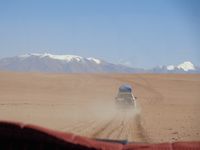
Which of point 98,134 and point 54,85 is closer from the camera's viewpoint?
point 98,134

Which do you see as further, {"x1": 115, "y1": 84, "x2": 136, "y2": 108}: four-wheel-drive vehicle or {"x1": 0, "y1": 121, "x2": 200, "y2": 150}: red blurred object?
{"x1": 115, "y1": 84, "x2": 136, "y2": 108}: four-wheel-drive vehicle

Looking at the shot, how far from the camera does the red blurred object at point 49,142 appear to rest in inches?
141

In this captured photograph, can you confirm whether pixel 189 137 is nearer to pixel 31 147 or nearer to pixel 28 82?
pixel 31 147

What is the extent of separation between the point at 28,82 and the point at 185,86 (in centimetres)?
2946

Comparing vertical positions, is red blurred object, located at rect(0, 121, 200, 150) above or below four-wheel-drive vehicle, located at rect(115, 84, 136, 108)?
above

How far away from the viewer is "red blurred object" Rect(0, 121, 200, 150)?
3582mm

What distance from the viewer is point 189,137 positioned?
792 inches

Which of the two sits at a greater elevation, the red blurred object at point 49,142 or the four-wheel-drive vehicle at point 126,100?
the red blurred object at point 49,142

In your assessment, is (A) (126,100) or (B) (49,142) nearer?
(B) (49,142)

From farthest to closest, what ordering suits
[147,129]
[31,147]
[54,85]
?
[54,85] < [147,129] < [31,147]

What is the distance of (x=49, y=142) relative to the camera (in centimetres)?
366

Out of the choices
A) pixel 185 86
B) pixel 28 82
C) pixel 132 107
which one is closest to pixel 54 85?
pixel 28 82

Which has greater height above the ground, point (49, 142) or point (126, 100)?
point (49, 142)

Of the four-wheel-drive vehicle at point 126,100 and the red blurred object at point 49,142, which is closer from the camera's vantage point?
the red blurred object at point 49,142
